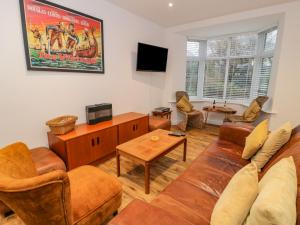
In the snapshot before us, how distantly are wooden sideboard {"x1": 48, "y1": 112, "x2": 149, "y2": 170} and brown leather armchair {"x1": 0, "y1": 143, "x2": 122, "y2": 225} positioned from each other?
0.65m

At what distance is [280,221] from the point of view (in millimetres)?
617

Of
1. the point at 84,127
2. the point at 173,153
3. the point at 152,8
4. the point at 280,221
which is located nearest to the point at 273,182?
the point at 280,221

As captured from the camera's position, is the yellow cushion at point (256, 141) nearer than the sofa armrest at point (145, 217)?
No

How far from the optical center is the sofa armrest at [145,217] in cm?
94

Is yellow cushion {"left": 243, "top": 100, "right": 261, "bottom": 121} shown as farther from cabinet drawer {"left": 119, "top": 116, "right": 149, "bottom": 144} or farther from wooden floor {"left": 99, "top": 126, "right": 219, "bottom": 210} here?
cabinet drawer {"left": 119, "top": 116, "right": 149, "bottom": 144}

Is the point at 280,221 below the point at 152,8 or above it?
below

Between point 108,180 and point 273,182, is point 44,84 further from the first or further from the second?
point 273,182

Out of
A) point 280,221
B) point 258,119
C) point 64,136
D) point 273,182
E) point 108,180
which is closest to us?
point 280,221

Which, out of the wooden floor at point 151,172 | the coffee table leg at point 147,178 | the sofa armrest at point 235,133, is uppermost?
the sofa armrest at point 235,133

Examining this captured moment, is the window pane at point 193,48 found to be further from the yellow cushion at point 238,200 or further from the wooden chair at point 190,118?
the yellow cushion at point 238,200

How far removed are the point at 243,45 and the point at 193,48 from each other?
1.29m

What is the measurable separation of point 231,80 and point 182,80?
4.47ft

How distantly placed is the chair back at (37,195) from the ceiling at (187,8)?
298 cm

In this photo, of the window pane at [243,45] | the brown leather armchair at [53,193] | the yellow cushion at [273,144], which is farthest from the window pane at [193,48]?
the brown leather armchair at [53,193]
